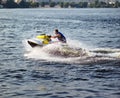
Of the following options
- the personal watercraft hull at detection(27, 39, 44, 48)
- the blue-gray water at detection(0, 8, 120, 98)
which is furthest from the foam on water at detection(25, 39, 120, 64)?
the personal watercraft hull at detection(27, 39, 44, 48)

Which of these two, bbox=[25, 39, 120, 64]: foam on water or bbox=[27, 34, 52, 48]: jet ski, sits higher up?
bbox=[27, 34, 52, 48]: jet ski

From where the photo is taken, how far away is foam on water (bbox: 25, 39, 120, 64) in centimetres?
2680

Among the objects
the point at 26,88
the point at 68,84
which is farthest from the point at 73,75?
the point at 26,88

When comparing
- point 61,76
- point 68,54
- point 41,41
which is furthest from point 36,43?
point 61,76

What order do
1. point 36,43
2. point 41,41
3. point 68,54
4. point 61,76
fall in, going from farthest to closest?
point 36,43, point 41,41, point 68,54, point 61,76

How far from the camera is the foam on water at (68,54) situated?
26797 millimetres

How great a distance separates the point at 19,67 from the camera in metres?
25.0

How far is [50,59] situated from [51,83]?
785cm

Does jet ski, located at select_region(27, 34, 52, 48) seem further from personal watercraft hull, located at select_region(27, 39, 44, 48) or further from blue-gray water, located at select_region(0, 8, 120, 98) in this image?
blue-gray water, located at select_region(0, 8, 120, 98)

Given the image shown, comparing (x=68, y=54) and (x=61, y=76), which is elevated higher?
(x=61, y=76)

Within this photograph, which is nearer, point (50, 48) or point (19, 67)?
point (19, 67)

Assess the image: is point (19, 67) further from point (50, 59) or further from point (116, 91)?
point (116, 91)

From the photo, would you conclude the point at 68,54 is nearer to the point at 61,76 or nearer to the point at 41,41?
the point at 41,41

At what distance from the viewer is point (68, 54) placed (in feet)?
94.7
